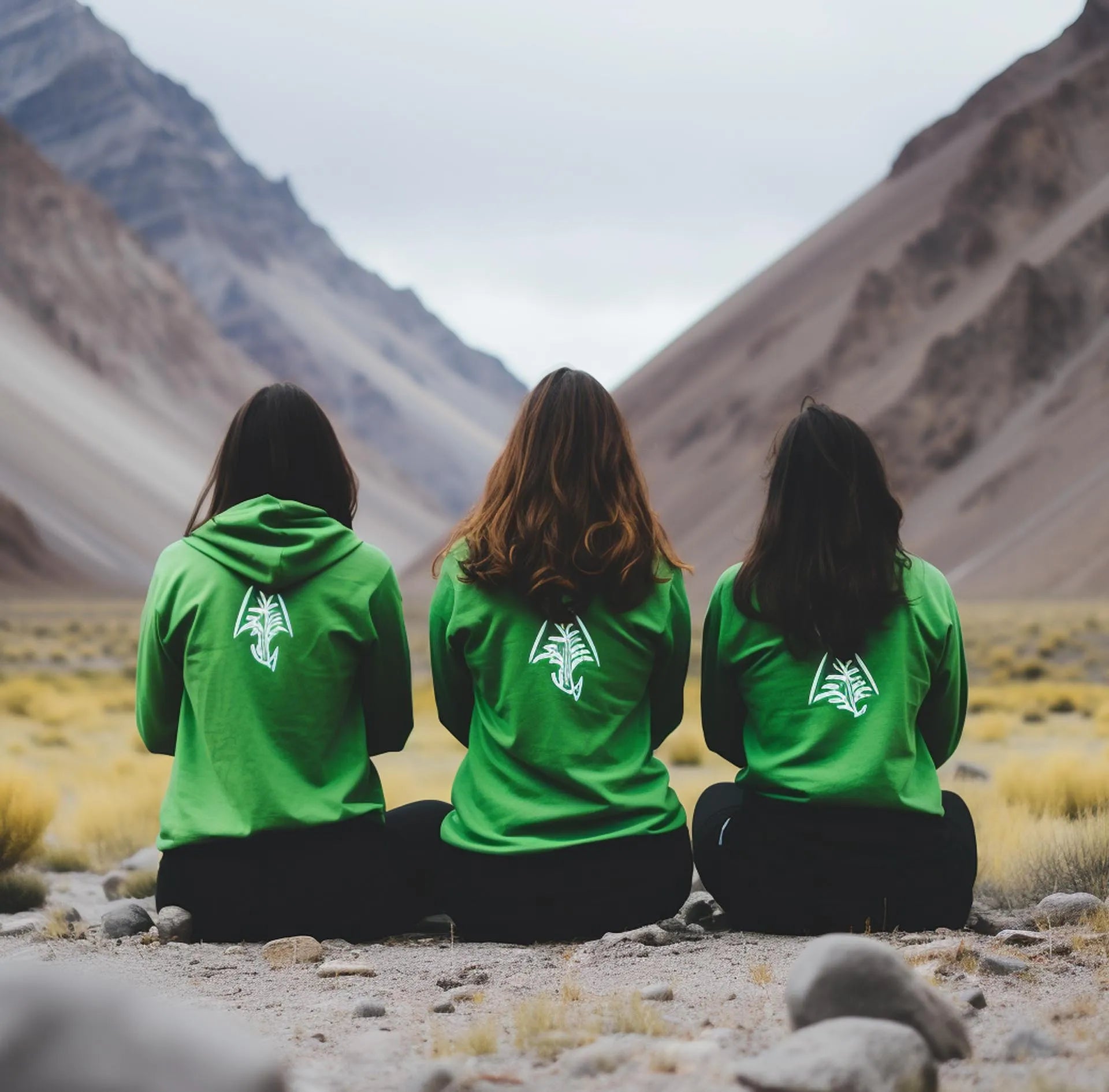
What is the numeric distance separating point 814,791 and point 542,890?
81 centimetres

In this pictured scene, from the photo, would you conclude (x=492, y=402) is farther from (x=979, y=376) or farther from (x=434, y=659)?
(x=434, y=659)

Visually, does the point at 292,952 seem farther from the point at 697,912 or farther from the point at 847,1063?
the point at 847,1063

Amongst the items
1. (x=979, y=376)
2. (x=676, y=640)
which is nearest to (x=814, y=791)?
(x=676, y=640)

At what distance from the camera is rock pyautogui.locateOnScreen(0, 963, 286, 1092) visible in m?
2.05

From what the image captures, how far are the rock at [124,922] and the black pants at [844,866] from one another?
182 centimetres

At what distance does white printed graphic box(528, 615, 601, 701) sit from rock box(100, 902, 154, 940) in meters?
1.65

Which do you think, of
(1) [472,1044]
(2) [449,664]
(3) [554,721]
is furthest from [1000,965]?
(2) [449,664]

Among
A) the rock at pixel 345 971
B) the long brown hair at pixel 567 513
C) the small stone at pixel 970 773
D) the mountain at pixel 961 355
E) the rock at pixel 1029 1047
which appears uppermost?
the mountain at pixel 961 355

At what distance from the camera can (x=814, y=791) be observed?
4188mm

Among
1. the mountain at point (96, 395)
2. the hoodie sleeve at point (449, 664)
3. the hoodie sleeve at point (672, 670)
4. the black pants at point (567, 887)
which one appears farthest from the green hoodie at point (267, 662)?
the mountain at point (96, 395)

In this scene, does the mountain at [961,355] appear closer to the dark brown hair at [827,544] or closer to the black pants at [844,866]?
the black pants at [844,866]

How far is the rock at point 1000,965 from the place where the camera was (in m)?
3.72

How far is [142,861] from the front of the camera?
7016 mm

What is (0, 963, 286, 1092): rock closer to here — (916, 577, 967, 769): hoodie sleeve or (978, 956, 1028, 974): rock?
(978, 956, 1028, 974): rock
